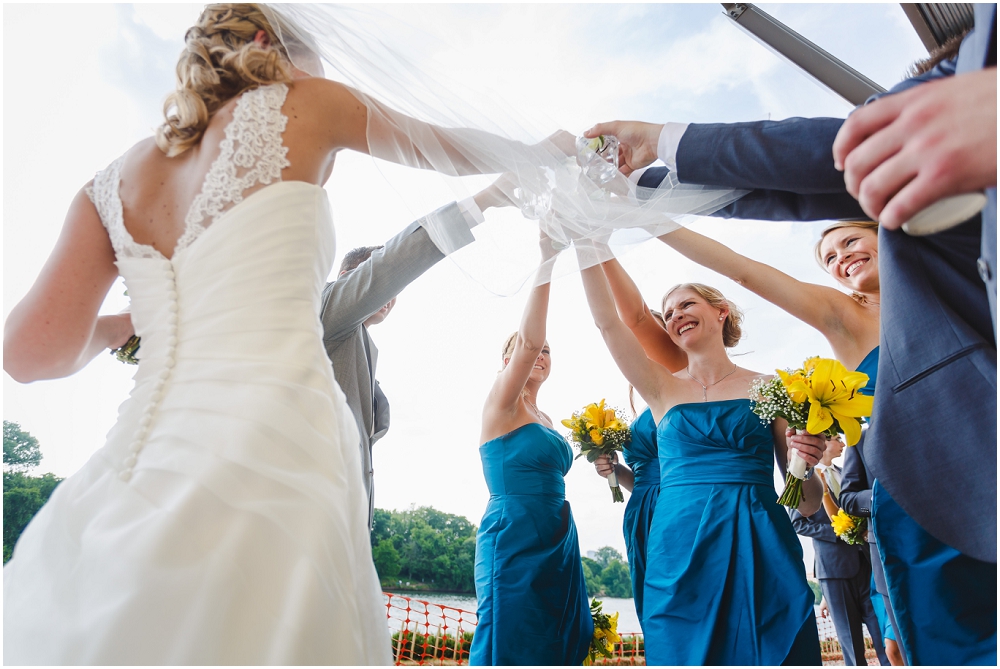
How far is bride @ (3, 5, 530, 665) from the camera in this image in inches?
35.8

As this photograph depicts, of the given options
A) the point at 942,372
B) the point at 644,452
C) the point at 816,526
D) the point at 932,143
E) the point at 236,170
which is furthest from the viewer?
the point at 816,526

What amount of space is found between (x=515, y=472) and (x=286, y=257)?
241 centimetres

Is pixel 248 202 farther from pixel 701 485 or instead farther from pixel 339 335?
pixel 701 485

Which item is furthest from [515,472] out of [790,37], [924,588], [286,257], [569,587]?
[790,37]

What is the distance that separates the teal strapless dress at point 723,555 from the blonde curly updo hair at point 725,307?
70cm

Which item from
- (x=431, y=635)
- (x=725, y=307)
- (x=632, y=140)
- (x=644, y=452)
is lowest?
(x=431, y=635)

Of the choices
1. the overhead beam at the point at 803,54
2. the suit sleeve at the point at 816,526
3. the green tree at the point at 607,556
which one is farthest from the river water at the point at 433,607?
the overhead beam at the point at 803,54

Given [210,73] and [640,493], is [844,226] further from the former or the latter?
→ [210,73]

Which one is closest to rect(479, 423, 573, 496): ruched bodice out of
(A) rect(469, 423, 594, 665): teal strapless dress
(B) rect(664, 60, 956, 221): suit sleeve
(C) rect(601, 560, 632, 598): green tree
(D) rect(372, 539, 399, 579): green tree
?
(A) rect(469, 423, 594, 665): teal strapless dress

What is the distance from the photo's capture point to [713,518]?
254 centimetres

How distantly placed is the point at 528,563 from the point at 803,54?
3.03 meters

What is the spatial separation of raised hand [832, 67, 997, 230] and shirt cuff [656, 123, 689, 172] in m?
0.94

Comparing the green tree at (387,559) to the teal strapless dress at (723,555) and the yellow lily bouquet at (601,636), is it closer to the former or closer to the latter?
the yellow lily bouquet at (601,636)

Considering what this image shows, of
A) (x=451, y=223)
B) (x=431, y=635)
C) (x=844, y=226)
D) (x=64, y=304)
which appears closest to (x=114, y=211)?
(x=64, y=304)
